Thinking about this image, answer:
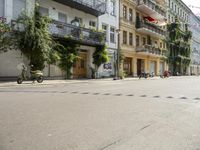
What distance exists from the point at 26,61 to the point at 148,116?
19.6 m

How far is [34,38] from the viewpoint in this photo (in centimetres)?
2377

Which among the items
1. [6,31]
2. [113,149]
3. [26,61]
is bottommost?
[113,149]

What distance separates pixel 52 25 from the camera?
28.0m

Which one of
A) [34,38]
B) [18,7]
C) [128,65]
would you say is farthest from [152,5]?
[34,38]

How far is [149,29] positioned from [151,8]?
3583mm

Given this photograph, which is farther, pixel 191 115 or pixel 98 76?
pixel 98 76

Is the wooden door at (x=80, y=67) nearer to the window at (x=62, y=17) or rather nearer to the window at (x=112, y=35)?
the window at (x=62, y=17)

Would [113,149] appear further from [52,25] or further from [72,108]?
[52,25]

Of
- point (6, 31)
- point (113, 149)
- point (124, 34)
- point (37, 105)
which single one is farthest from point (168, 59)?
point (113, 149)

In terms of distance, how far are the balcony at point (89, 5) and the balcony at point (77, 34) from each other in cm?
219

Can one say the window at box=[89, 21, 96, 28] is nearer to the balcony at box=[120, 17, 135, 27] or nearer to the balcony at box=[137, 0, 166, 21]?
the balcony at box=[120, 17, 135, 27]

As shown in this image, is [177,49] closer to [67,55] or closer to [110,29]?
[110,29]

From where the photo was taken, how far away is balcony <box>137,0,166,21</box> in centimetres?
4741

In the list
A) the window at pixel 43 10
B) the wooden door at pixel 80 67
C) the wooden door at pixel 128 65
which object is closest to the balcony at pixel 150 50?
the wooden door at pixel 128 65
